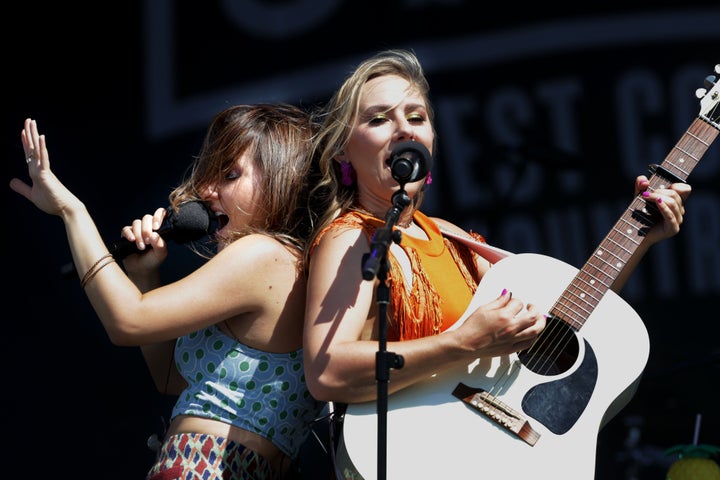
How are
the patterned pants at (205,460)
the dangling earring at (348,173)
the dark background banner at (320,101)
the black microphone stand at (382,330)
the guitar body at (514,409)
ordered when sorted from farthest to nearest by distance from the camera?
the dark background banner at (320,101) → the dangling earring at (348,173) → the patterned pants at (205,460) → the guitar body at (514,409) → the black microphone stand at (382,330)

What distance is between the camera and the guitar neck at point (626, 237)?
102 inches

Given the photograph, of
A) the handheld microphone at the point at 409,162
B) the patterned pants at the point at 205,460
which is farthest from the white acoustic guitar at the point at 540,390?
the handheld microphone at the point at 409,162

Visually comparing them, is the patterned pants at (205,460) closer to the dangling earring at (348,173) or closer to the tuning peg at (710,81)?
the dangling earring at (348,173)

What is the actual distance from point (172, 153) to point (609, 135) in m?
2.07

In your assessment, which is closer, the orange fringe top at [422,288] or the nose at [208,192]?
the orange fringe top at [422,288]

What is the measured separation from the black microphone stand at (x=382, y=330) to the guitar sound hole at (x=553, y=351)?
44 centimetres

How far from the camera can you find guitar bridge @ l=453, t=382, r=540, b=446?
7.88 ft

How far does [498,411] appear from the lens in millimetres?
2434

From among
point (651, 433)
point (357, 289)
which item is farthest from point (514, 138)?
point (357, 289)

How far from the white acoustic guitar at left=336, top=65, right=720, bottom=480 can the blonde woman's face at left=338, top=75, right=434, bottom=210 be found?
37cm

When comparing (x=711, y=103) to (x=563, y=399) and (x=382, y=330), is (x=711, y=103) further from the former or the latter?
(x=382, y=330)

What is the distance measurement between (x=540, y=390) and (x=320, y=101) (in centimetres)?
261

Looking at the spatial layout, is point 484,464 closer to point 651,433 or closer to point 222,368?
point 222,368

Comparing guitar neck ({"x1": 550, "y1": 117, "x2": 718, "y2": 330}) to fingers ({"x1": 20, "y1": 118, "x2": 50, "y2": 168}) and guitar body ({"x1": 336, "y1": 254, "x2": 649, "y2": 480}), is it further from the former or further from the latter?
fingers ({"x1": 20, "y1": 118, "x2": 50, "y2": 168})
